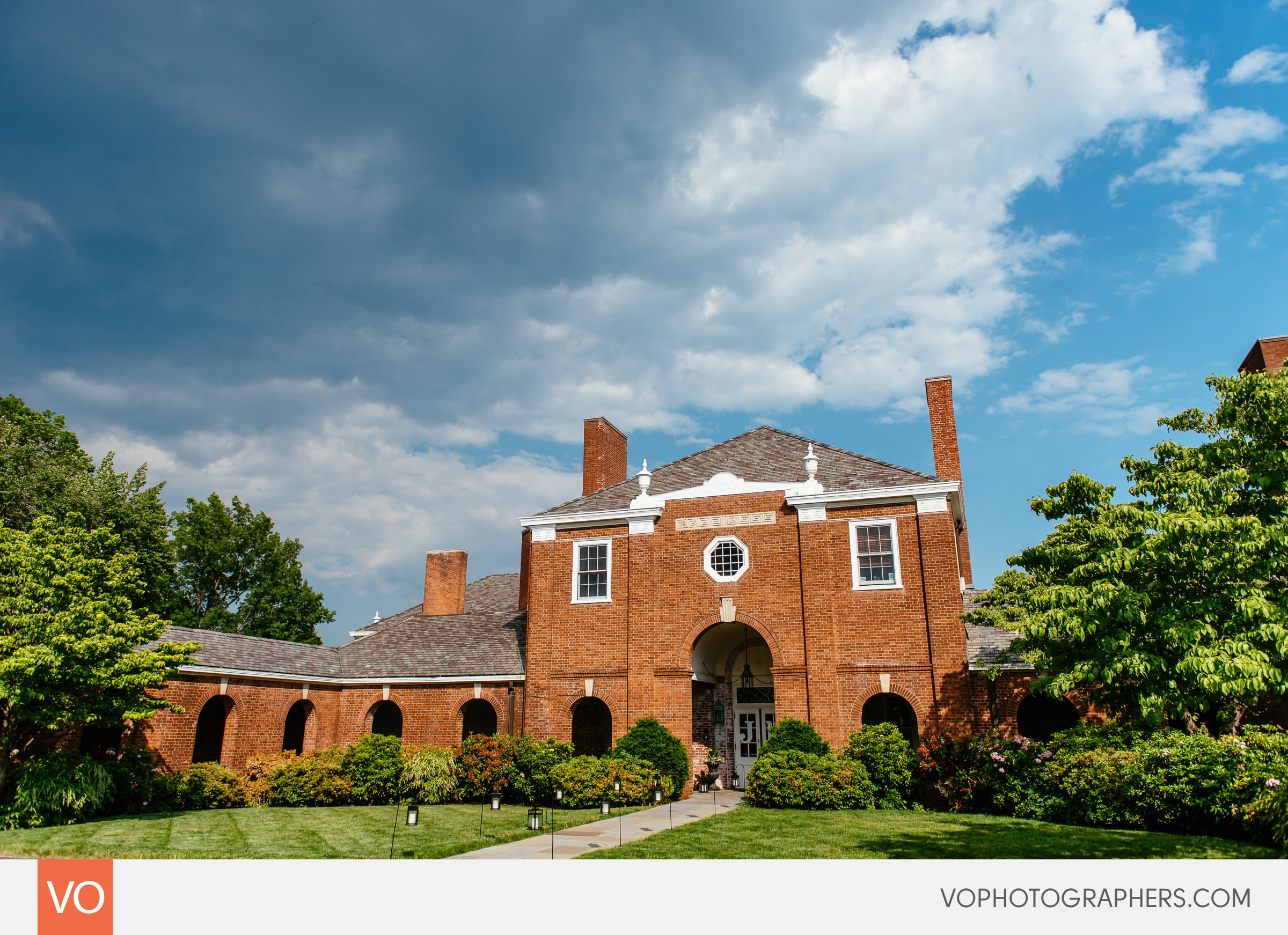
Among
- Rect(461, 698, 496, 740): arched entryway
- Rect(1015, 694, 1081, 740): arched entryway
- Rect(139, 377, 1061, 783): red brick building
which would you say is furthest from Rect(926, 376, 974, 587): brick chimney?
Rect(461, 698, 496, 740): arched entryway

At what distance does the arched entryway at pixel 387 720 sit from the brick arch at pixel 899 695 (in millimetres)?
16920

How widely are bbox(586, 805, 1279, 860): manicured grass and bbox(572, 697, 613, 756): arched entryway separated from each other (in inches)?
402

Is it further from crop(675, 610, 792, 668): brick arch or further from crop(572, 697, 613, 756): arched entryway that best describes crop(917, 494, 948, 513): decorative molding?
crop(572, 697, 613, 756): arched entryway

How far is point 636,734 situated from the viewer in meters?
21.7

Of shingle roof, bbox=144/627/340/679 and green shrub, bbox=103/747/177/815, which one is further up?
shingle roof, bbox=144/627/340/679

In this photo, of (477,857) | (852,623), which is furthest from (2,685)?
(852,623)

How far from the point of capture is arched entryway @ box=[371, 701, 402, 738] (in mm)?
29328

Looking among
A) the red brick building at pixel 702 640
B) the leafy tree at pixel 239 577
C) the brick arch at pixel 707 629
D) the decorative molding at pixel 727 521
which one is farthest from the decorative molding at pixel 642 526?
the leafy tree at pixel 239 577

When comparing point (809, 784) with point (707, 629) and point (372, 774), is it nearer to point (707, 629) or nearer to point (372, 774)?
point (707, 629)

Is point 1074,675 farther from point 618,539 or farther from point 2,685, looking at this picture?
point 2,685

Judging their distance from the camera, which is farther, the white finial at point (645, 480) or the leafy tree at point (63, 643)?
the white finial at point (645, 480)

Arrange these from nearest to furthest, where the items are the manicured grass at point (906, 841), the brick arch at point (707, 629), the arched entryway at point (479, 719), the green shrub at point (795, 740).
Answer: the manicured grass at point (906, 841)
the green shrub at point (795, 740)
the brick arch at point (707, 629)
the arched entryway at point (479, 719)

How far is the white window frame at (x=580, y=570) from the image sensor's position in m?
24.4

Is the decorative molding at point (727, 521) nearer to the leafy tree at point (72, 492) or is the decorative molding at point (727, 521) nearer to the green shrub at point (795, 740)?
the green shrub at point (795, 740)
